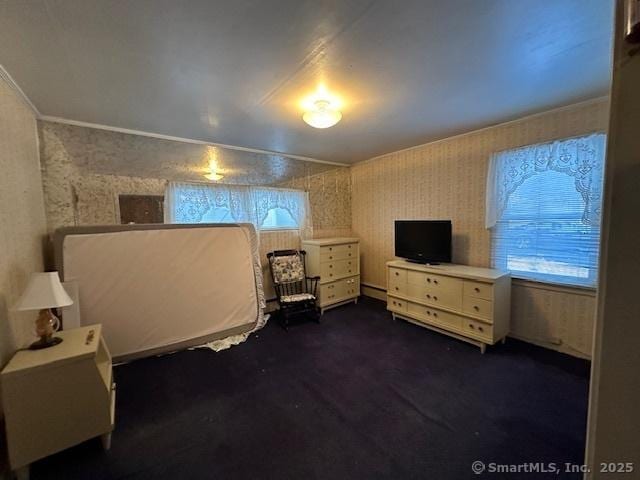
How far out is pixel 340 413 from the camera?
193 cm

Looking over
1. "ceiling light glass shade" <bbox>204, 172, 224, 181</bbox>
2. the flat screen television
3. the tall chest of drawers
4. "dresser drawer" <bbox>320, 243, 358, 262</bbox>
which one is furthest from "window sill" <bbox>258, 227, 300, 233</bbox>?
the flat screen television

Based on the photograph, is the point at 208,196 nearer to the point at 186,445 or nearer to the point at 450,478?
the point at 186,445

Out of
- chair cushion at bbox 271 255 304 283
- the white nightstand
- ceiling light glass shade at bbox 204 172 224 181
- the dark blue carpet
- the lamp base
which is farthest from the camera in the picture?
chair cushion at bbox 271 255 304 283

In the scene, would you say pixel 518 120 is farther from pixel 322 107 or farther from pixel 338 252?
pixel 338 252

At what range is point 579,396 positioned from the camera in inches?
80.8

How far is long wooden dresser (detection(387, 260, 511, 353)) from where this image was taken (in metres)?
2.72

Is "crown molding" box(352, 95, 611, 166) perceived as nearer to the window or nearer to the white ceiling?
the white ceiling

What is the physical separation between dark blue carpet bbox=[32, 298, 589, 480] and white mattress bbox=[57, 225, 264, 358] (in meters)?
Answer: 0.31

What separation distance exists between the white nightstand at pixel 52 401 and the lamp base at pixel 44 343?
1.8 inches

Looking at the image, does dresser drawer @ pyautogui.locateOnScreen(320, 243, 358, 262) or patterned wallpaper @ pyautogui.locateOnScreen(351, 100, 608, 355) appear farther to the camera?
dresser drawer @ pyautogui.locateOnScreen(320, 243, 358, 262)

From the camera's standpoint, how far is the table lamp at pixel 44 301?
158 cm

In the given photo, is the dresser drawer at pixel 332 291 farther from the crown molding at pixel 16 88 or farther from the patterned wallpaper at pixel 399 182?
the crown molding at pixel 16 88

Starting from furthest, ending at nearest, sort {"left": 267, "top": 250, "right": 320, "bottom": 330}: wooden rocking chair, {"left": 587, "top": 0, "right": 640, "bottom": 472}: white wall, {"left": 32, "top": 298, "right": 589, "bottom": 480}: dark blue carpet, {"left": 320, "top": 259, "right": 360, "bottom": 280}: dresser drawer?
{"left": 320, "top": 259, "right": 360, "bottom": 280}: dresser drawer
{"left": 267, "top": 250, "right": 320, "bottom": 330}: wooden rocking chair
{"left": 32, "top": 298, "right": 589, "bottom": 480}: dark blue carpet
{"left": 587, "top": 0, "right": 640, "bottom": 472}: white wall

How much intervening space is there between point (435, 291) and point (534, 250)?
1.08m
